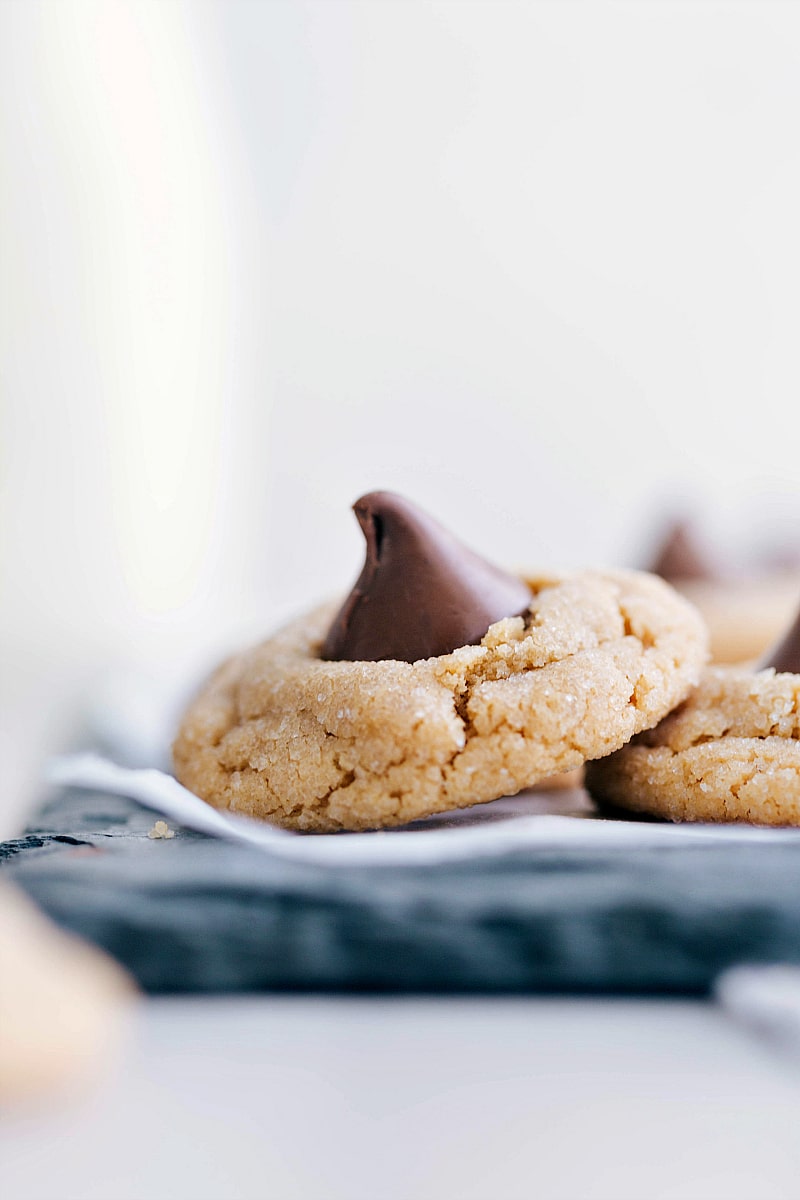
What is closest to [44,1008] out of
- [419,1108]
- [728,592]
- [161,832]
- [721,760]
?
[161,832]

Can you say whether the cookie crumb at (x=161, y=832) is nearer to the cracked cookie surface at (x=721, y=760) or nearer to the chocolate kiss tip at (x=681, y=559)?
the cracked cookie surface at (x=721, y=760)

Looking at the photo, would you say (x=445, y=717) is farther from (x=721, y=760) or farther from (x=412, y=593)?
(x=721, y=760)

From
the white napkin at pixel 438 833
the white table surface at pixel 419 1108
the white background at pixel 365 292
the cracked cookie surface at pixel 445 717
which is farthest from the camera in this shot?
the white background at pixel 365 292

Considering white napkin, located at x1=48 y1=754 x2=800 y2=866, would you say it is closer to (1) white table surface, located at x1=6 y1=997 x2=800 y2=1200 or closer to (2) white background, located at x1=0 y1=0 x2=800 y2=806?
(1) white table surface, located at x1=6 y1=997 x2=800 y2=1200

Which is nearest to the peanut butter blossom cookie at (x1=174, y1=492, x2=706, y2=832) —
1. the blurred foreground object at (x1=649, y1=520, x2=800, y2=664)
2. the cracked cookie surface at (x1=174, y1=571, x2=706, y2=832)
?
the cracked cookie surface at (x1=174, y1=571, x2=706, y2=832)

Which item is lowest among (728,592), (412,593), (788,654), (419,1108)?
(419,1108)

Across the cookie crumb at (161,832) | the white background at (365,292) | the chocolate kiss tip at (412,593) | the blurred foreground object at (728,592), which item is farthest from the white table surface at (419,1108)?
the white background at (365,292)

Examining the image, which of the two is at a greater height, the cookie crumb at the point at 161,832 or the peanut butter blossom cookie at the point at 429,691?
the peanut butter blossom cookie at the point at 429,691
